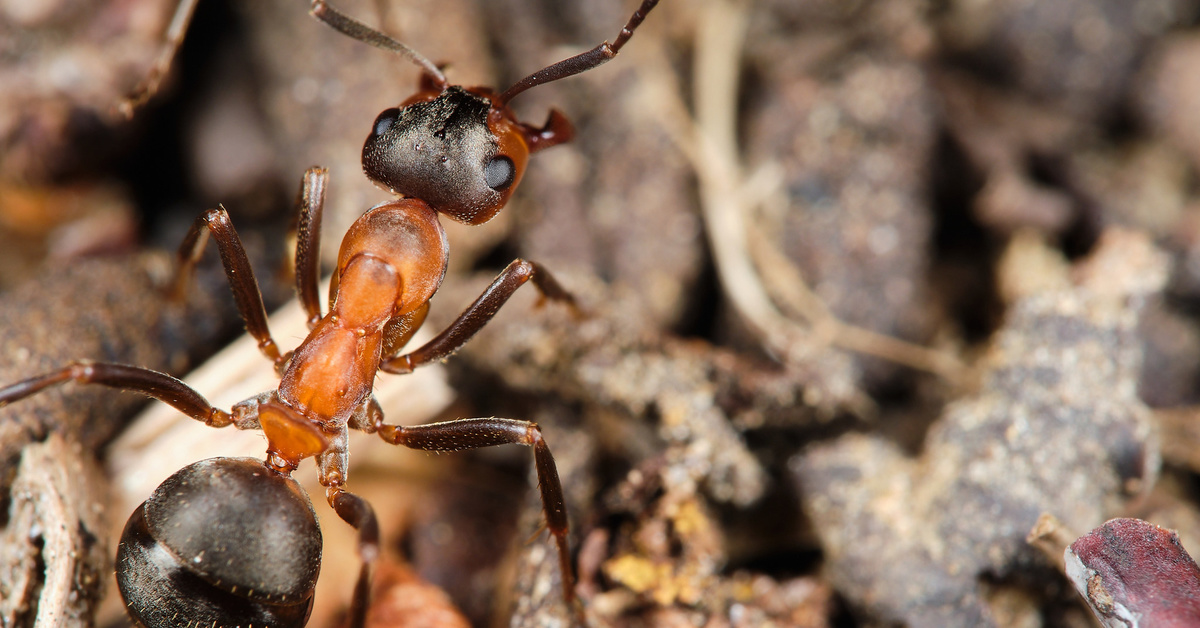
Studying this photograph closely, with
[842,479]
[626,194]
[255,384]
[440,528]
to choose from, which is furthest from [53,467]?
[842,479]

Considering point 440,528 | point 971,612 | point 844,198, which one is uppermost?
point 844,198

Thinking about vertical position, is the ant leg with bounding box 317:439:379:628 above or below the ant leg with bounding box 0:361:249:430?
below

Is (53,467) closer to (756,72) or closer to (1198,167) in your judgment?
(756,72)

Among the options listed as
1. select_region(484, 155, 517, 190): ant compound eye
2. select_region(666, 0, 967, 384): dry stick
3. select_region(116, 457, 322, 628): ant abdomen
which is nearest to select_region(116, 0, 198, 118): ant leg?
select_region(484, 155, 517, 190): ant compound eye

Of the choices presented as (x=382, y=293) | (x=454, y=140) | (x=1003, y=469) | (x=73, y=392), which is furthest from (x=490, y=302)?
(x=1003, y=469)

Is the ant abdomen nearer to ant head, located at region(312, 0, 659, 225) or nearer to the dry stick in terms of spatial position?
ant head, located at region(312, 0, 659, 225)

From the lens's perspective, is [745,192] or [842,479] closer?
[842,479]

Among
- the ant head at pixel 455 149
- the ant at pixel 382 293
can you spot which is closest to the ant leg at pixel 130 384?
the ant at pixel 382 293

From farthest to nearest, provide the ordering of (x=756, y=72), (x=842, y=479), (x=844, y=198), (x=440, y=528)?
1. (x=756, y=72)
2. (x=844, y=198)
3. (x=440, y=528)
4. (x=842, y=479)
